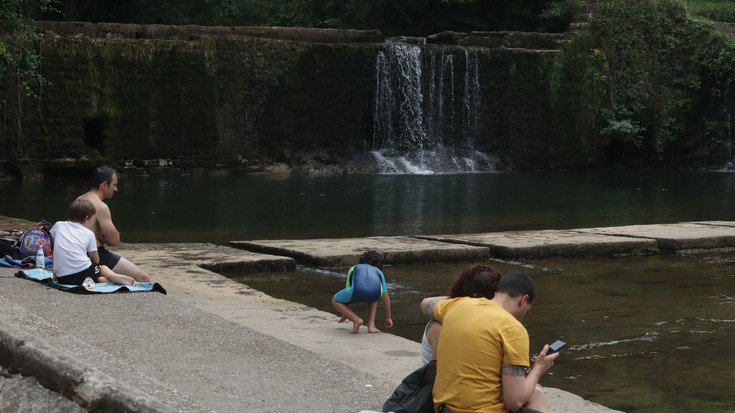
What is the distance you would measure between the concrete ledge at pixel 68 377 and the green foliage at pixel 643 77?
28.1 m

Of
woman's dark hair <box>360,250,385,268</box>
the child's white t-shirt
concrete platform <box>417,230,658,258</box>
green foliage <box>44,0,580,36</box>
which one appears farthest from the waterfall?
woman's dark hair <box>360,250,385,268</box>

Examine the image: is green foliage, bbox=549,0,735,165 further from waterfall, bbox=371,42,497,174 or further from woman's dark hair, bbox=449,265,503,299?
woman's dark hair, bbox=449,265,503,299

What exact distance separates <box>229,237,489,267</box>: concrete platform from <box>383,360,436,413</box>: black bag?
297 inches

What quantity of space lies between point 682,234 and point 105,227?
8452mm

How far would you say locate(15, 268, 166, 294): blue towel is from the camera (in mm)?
9305

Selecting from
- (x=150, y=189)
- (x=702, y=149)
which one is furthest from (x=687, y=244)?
(x=702, y=149)

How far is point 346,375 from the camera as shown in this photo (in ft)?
22.0

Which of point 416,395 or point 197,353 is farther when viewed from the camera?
point 197,353

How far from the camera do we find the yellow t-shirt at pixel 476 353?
4891 millimetres

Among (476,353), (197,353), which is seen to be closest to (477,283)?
(476,353)

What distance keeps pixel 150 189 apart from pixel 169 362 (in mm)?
18366

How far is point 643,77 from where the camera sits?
33.7m

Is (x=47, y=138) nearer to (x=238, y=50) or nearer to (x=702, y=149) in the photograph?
(x=238, y=50)

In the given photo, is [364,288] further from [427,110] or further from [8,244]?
[427,110]
